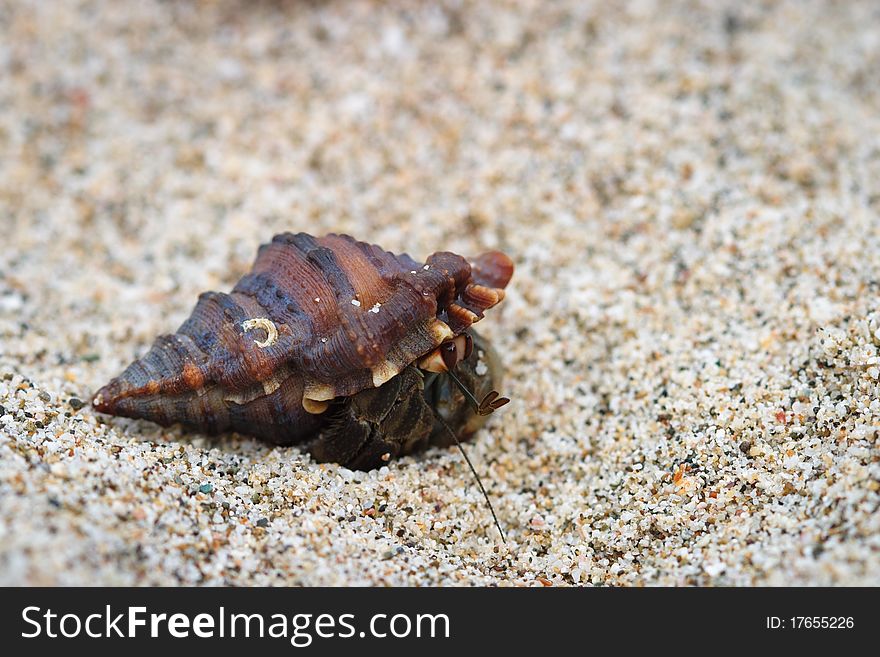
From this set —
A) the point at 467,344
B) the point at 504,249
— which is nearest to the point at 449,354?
the point at 467,344

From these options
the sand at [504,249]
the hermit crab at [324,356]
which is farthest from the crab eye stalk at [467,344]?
the sand at [504,249]

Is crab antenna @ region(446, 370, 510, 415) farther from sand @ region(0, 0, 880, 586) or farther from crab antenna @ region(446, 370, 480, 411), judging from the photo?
sand @ region(0, 0, 880, 586)

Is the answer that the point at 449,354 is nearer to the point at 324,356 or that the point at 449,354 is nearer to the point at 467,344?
the point at 467,344

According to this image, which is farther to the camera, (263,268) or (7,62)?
(7,62)

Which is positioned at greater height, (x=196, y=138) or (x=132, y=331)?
(x=196, y=138)

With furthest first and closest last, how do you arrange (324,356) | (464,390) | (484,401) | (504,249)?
(504,249) → (464,390) → (484,401) → (324,356)
